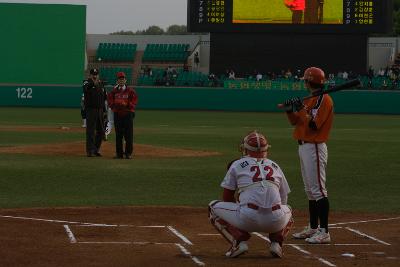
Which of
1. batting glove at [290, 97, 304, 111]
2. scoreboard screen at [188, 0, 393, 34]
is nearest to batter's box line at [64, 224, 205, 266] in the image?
batting glove at [290, 97, 304, 111]

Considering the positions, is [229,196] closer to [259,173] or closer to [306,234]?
[259,173]

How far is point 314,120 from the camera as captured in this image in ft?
31.7

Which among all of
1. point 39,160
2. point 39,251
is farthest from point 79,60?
point 39,251

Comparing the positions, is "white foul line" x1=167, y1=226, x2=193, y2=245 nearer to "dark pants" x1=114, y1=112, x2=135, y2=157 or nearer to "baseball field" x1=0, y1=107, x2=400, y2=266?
"baseball field" x1=0, y1=107, x2=400, y2=266

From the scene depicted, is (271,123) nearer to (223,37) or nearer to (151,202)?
(223,37)

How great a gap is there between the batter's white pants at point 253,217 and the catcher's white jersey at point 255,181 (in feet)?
0.26

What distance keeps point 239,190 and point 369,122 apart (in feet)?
100

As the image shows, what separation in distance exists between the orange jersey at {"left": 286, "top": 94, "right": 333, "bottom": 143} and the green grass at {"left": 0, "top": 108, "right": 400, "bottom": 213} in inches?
120

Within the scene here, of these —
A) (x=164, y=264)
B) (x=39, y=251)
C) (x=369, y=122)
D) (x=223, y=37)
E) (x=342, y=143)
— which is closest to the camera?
(x=164, y=264)

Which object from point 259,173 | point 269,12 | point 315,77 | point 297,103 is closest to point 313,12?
point 269,12

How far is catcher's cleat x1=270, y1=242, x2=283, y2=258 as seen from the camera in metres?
8.43

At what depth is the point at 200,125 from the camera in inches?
1356

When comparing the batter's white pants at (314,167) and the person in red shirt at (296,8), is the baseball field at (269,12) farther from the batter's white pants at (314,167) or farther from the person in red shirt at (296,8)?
the batter's white pants at (314,167)

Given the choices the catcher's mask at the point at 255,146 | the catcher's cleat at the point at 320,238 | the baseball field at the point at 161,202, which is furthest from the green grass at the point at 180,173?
the catcher's mask at the point at 255,146
